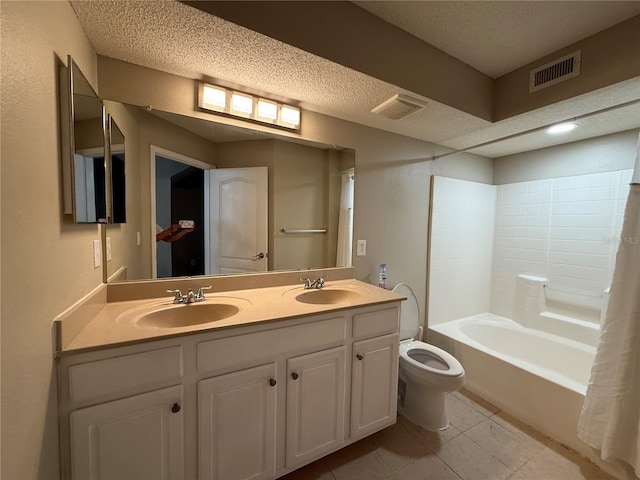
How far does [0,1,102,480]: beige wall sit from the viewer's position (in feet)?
1.94

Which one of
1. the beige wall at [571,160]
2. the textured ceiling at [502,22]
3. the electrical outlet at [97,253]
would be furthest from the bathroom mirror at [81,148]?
the beige wall at [571,160]

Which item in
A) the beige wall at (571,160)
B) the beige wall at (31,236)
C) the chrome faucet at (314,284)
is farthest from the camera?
the beige wall at (571,160)

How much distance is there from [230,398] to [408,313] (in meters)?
1.52

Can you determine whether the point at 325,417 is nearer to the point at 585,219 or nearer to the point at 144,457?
the point at 144,457

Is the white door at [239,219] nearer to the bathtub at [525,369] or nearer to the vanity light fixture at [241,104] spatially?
the vanity light fixture at [241,104]

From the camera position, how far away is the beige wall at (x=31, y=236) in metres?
0.59

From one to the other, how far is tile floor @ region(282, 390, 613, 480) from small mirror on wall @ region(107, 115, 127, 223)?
159 centimetres

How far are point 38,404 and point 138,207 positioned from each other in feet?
3.01

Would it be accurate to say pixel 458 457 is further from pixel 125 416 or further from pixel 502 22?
pixel 502 22

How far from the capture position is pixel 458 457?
1492mm

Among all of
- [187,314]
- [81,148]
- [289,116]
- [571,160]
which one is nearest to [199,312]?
[187,314]

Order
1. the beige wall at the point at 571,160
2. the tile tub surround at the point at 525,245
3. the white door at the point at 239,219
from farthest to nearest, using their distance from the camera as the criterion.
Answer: the tile tub surround at the point at 525,245, the beige wall at the point at 571,160, the white door at the point at 239,219

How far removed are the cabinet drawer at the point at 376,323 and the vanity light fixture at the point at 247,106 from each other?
1275 millimetres

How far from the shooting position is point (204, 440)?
1.05 metres
